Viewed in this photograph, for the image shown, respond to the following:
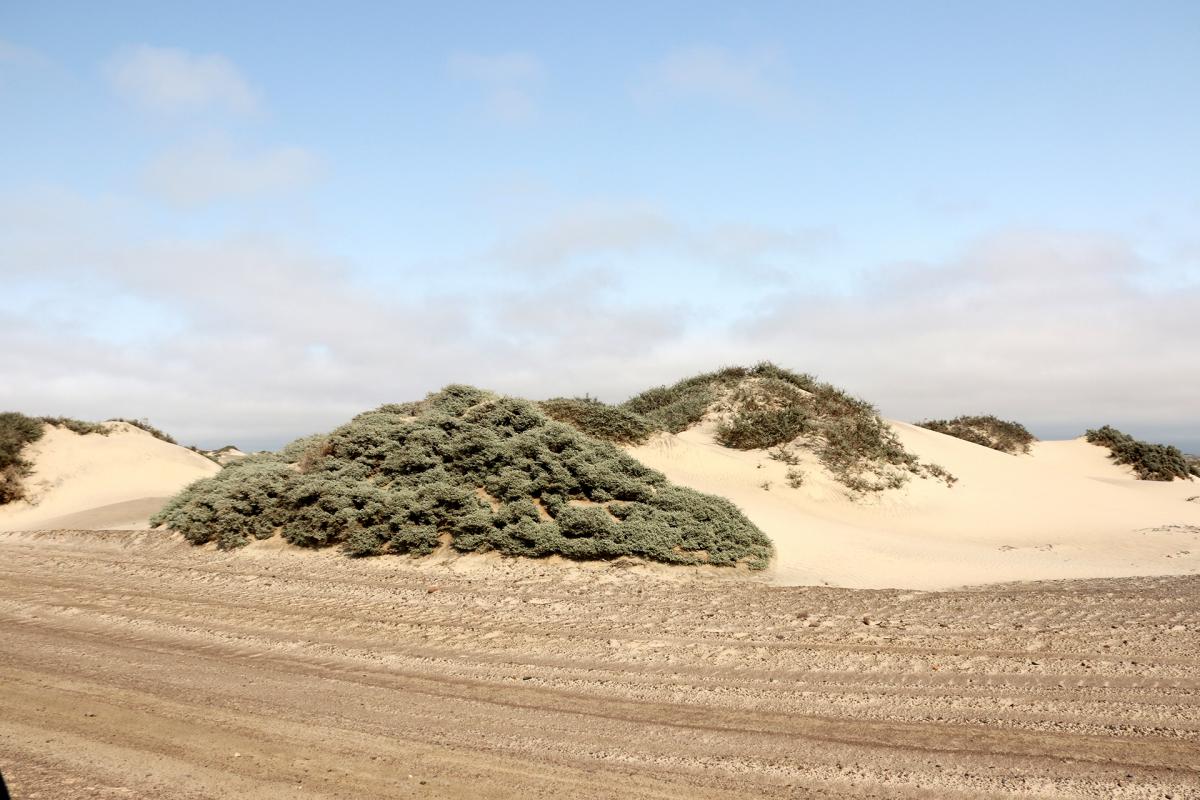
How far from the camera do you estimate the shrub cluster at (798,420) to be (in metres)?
22.4

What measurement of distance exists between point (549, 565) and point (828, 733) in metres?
8.65

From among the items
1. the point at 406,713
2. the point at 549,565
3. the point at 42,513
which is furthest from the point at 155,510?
the point at 406,713

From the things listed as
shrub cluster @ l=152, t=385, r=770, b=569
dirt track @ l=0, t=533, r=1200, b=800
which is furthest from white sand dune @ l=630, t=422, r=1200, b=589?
dirt track @ l=0, t=533, r=1200, b=800

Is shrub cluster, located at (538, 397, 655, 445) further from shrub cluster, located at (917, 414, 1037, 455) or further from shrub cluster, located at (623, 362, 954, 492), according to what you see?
shrub cluster, located at (917, 414, 1037, 455)

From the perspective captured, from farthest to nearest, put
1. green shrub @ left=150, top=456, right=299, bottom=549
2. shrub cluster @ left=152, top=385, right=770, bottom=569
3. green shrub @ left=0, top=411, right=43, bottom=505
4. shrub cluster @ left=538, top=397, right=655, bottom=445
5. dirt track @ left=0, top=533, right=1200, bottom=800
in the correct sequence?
green shrub @ left=0, top=411, right=43, bottom=505 < shrub cluster @ left=538, top=397, right=655, bottom=445 < green shrub @ left=150, top=456, right=299, bottom=549 < shrub cluster @ left=152, top=385, right=770, bottom=569 < dirt track @ left=0, top=533, right=1200, bottom=800

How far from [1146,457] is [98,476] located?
4089 cm

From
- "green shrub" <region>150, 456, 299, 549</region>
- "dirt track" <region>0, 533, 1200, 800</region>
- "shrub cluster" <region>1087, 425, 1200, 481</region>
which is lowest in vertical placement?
"dirt track" <region>0, 533, 1200, 800</region>

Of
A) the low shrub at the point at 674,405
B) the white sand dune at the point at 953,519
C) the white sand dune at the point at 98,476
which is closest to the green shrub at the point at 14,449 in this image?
the white sand dune at the point at 98,476

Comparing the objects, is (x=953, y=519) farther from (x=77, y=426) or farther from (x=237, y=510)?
(x=77, y=426)

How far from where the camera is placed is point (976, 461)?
87.2 ft

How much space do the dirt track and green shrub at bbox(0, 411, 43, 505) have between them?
18710 mm

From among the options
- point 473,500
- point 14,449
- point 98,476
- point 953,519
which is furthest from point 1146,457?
point 14,449

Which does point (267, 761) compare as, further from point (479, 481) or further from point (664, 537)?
point (479, 481)

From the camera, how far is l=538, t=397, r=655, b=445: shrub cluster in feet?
71.4
